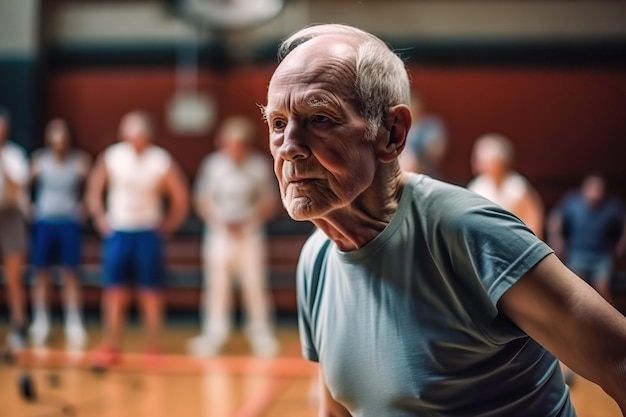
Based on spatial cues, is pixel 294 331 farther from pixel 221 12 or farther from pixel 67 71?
pixel 67 71

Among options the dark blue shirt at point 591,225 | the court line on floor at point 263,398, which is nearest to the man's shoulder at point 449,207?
the court line on floor at point 263,398

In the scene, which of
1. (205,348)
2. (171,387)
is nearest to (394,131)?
(171,387)

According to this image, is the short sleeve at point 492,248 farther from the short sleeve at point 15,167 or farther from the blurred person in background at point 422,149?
the short sleeve at point 15,167

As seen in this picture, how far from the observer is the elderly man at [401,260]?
94 centimetres

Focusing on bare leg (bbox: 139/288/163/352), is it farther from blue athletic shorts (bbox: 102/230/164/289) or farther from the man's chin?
the man's chin

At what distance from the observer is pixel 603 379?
0.89 meters

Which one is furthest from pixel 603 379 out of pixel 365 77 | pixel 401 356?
pixel 365 77

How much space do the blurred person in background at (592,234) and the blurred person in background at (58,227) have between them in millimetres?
3802

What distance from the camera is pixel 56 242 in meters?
5.77

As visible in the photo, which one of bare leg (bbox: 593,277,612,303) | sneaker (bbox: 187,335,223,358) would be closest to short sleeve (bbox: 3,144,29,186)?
sneaker (bbox: 187,335,223,358)

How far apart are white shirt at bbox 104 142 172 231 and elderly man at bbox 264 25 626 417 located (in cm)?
420

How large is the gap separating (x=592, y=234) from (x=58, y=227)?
4208mm

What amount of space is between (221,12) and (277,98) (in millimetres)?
3802

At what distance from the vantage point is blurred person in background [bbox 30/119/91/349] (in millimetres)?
5723
